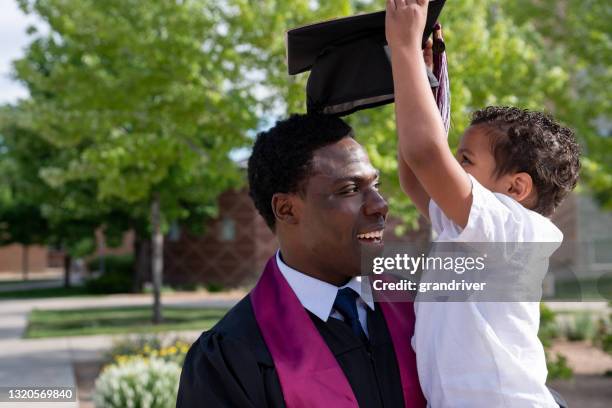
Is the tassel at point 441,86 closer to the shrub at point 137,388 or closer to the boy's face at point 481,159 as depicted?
the boy's face at point 481,159

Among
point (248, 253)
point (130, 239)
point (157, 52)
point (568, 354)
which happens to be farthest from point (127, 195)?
point (130, 239)

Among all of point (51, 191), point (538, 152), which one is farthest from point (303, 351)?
point (51, 191)

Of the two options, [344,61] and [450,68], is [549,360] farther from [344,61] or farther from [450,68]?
[344,61]

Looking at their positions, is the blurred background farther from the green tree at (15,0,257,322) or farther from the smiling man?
the smiling man

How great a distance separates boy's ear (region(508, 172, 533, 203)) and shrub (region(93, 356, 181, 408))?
515 cm

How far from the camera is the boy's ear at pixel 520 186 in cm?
201

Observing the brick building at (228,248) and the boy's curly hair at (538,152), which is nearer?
the boy's curly hair at (538,152)

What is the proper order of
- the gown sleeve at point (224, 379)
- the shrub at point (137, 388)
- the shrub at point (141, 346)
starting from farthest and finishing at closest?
the shrub at point (141, 346) < the shrub at point (137, 388) < the gown sleeve at point (224, 379)

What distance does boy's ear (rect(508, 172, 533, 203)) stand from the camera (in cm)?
201

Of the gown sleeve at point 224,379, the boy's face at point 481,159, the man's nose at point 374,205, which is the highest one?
the boy's face at point 481,159

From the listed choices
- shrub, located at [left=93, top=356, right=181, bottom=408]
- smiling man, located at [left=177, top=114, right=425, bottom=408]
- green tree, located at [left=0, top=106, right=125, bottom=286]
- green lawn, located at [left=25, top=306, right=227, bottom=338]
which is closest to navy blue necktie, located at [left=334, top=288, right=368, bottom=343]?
smiling man, located at [left=177, top=114, right=425, bottom=408]

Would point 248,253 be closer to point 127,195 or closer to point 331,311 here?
point 127,195

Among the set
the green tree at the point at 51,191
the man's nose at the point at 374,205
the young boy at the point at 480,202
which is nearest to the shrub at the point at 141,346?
the man's nose at the point at 374,205

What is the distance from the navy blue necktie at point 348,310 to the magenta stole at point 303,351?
87mm
